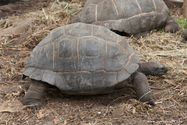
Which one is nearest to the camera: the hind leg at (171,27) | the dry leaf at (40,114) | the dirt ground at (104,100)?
the dirt ground at (104,100)

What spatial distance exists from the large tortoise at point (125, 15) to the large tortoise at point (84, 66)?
2436 millimetres

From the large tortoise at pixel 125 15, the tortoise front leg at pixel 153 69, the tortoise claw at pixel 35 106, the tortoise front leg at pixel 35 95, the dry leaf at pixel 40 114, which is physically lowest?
the dry leaf at pixel 40 114

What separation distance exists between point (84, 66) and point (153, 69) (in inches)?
58.0

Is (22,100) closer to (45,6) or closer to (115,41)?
(115,41)

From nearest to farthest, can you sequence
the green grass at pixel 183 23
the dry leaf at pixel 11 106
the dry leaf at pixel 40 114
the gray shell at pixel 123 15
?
the dry leaf at pixel 40 114, the dry leaf at pixel 11 106, the gray shell at pixel 123 15, the green grass at pixel 183 23

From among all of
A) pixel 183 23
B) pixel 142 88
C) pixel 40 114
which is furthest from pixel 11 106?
pixel 183 23

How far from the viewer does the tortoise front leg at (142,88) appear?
11.2ft

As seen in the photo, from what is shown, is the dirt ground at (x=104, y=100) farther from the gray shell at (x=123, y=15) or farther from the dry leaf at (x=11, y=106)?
the gray shell at (x=123, y=15)

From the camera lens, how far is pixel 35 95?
3.52 m

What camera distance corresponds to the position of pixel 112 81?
3.40 m

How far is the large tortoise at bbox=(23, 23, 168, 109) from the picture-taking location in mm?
3410

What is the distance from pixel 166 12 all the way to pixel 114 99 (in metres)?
4.56

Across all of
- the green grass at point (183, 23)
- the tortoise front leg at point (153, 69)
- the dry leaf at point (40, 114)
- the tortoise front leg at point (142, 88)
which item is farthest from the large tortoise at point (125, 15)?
the dry leaf at point (40, 114)

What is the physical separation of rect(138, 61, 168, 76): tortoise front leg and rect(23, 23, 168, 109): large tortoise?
1.12 ft
